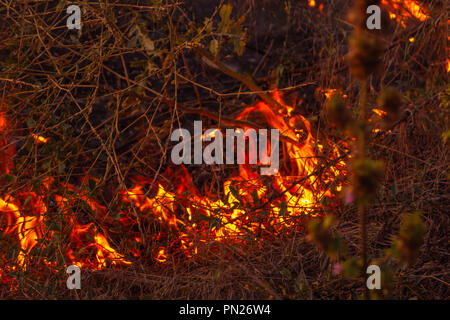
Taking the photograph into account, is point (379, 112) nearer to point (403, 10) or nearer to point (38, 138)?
point (403, 10)

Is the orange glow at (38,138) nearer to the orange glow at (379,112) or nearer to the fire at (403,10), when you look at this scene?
the orange glow at (379,112)

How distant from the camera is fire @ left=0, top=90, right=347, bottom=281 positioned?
2662 millimetres

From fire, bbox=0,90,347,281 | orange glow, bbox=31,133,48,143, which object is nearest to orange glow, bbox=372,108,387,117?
fire, bbox=0,90,347,281

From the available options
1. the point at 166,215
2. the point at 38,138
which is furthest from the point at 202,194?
the point at 38,138

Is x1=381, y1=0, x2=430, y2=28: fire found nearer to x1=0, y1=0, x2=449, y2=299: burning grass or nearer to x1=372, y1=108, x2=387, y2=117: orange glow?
x1=0, y1=0, x2=449, y2=299: burning grass

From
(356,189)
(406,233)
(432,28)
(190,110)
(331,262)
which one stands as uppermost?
(432,28)

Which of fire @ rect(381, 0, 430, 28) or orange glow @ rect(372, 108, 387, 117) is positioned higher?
fire @ rect(381, 0, 430, 28)

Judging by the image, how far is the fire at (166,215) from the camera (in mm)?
2662

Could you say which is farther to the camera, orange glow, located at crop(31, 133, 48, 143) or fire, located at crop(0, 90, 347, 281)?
orange glow, located at crop(31, 133, 48, 143)

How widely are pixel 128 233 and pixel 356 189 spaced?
5.84 ft

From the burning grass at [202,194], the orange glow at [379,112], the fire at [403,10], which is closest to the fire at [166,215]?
the burning grass at [202,194]

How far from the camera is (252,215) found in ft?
8.98

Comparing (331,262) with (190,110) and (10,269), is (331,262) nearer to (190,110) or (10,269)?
(190,110)
